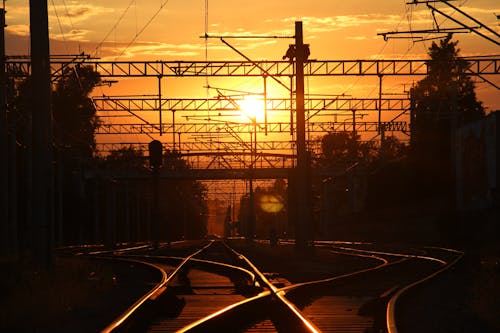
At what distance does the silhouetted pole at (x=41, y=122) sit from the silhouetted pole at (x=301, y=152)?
16.0 metres

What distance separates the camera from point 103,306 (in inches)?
723

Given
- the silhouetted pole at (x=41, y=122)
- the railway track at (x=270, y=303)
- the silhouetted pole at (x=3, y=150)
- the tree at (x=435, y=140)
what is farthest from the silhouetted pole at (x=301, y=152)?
the tree at (x=435, y=140)

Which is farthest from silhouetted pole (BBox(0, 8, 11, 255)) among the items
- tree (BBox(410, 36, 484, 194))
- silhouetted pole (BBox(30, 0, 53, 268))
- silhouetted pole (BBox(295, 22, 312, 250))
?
tree (BBox(410, 36, 484, 194))

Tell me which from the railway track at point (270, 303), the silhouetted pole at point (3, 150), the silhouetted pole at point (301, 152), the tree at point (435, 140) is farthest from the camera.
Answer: the tree at point (435, 140)

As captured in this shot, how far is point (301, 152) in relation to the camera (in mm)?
39562

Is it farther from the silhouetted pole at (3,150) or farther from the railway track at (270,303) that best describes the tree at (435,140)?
the railway track at (270,303)

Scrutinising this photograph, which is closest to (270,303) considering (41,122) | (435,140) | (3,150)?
(41,122)

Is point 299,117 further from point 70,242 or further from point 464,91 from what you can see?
point 464,91

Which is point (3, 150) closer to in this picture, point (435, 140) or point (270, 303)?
point (270, 303)

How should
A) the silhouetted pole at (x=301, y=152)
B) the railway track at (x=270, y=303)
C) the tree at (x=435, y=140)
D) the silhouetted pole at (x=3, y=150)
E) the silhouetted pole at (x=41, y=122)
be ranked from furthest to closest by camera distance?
the tree at (x=435, y=140) → the silhouetted pole at (x=3, y=150) → the silhouetted pole at (x=301, y=152) → the silhouetted pole at (x=41, y=122) → the railway track at (x=270, y=303)

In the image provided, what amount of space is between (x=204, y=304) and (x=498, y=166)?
45854 millimetres

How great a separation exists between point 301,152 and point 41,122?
1737cm

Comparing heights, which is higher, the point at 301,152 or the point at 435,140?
the point at 435,140

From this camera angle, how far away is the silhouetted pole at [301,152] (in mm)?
38750
